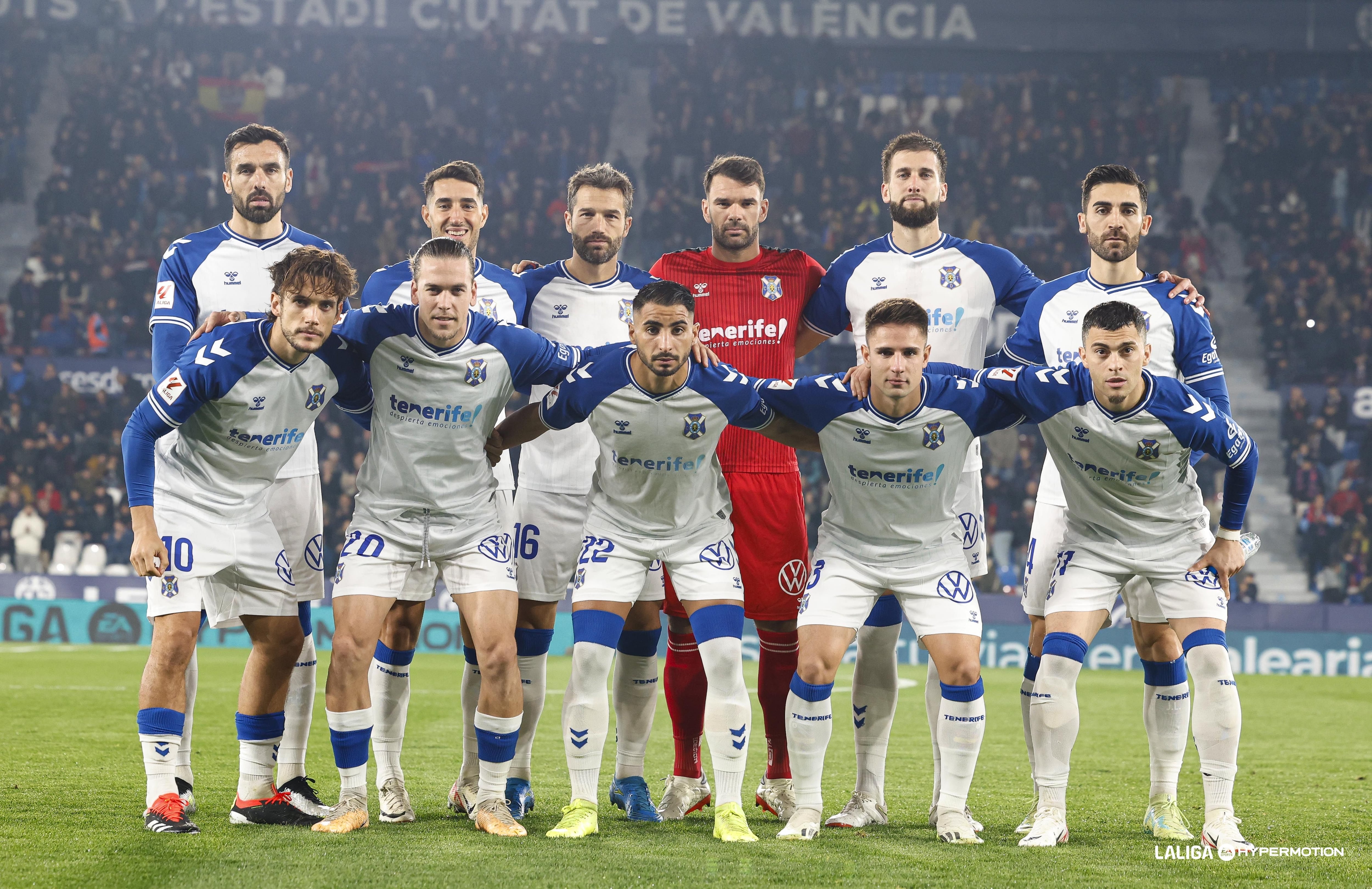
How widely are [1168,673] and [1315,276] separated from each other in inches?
793

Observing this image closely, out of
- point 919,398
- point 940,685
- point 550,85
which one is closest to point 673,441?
point 919,398

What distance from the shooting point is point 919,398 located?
18.2 feet

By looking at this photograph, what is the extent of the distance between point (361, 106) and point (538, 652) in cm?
2277

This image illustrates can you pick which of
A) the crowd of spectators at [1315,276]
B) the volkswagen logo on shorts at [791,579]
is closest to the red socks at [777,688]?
the volkswagen logo on shorts at [791,579]

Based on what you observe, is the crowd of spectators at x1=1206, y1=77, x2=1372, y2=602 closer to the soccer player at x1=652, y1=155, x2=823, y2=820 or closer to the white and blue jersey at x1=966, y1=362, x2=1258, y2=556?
the white and blue jersey at x1=966, y1=362, x2=1258, y2=556

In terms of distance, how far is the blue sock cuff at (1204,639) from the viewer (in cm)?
537

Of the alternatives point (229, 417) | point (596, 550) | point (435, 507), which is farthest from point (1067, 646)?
point (229, 417)

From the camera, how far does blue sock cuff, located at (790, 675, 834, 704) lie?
17.7 feet

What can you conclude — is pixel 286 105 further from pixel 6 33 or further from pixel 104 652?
pixel 104 652

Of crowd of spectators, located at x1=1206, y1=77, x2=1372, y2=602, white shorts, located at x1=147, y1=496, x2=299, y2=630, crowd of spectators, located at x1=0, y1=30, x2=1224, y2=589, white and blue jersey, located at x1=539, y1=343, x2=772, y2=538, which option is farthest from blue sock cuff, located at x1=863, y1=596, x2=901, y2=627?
crowd of spectators, located at x1=1206, y1=77, x2=1372, y2=602

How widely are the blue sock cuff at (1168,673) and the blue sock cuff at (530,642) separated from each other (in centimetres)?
285

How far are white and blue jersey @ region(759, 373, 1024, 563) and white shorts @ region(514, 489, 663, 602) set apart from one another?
109 centimetres

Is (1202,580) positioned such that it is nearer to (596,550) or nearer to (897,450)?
(897,450)

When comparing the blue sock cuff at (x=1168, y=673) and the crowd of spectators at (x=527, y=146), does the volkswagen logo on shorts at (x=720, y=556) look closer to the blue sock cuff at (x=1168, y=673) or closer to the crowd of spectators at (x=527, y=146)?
the blue sock cuff at (x=1168, y=673)
